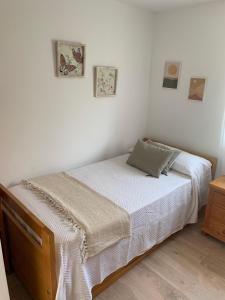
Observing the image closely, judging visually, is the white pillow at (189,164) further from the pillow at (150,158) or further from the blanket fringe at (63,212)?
the blanket fringe at (63,212)

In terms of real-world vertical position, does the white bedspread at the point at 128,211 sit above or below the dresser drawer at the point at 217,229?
above

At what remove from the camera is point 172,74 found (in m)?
2.97

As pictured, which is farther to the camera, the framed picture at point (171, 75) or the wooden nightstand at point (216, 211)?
the framed picture at point (171, 75)

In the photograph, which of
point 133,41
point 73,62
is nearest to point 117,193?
point 73,62

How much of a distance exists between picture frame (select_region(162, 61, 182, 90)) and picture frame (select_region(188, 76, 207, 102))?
0.19 meters

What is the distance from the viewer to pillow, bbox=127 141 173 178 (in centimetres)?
252

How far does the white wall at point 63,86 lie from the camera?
2.02m

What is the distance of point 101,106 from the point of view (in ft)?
9.14

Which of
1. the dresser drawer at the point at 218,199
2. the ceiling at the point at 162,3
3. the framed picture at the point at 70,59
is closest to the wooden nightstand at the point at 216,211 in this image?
the dresser drawer at the point at 218,199

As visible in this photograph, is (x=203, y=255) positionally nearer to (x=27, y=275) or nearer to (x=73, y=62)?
(x=27, y=275)

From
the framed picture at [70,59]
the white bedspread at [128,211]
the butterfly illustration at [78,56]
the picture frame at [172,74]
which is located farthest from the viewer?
the picture frame at [172,74]

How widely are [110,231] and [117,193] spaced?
45 cm

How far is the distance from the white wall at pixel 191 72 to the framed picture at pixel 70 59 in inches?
44.6

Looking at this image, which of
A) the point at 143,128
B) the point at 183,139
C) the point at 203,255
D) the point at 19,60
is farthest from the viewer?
the point at 143,128
